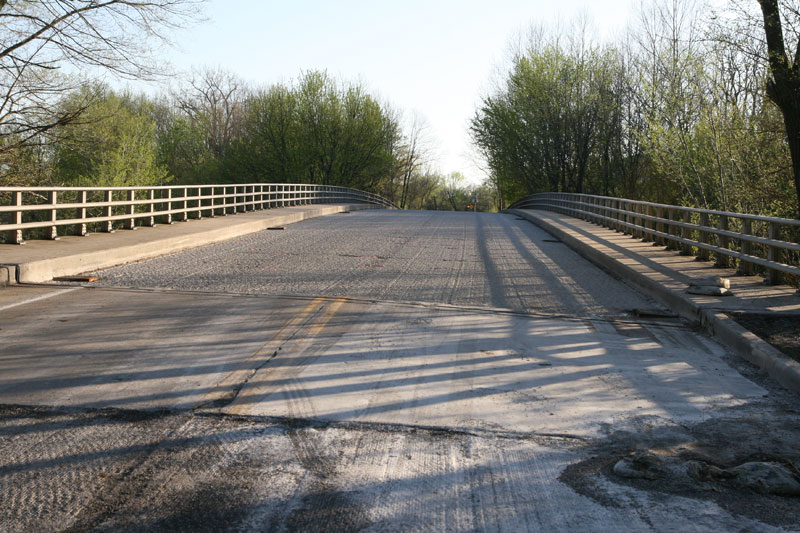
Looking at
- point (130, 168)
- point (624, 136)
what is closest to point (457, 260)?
point (624, 136)

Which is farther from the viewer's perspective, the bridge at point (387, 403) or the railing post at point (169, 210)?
the railing post at point (169, 210)

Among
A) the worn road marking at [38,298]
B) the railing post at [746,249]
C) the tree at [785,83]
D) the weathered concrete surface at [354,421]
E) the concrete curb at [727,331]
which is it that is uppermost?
the tree at [785,83]

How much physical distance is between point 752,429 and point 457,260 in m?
10.0

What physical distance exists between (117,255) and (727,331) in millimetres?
10162

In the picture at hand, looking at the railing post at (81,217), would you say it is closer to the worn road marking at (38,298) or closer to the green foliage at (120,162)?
the worn road marking at (38,298)

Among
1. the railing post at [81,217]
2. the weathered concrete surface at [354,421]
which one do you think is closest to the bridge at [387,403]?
the weathered concrete surface at [354,421]

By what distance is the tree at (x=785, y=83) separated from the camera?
39.3 feet

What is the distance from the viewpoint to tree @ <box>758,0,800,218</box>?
12.0 metres

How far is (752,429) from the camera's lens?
16.5ft

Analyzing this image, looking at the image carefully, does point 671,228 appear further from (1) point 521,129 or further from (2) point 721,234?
(1) point 521,129

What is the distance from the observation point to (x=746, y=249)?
11.1 meters

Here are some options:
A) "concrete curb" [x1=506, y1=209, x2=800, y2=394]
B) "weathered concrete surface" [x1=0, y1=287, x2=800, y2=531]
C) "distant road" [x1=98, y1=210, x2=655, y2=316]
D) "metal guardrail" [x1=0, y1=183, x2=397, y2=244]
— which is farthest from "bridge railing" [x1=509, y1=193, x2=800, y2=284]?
"metal guardrail" [x1=0, y1=183, x2=397, y2=244]

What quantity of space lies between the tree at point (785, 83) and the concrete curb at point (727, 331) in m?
3.31

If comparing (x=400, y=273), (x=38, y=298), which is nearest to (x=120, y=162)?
(x=400, y=273)
